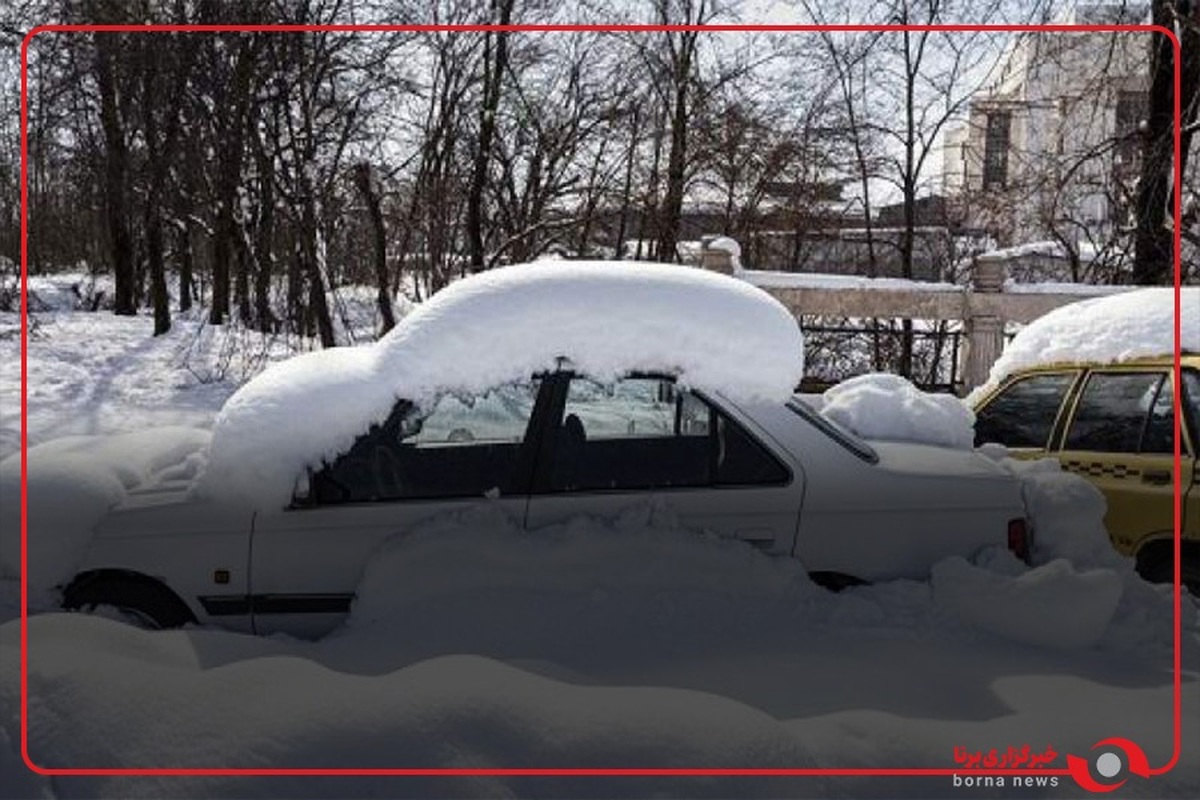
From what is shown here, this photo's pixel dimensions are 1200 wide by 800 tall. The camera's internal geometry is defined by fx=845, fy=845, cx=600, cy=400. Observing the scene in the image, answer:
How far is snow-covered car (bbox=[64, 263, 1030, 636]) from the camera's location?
3107mm

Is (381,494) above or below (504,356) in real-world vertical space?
below

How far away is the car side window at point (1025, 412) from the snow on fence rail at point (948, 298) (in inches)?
200

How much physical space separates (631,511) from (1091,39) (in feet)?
31.0

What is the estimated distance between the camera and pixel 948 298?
10.0m

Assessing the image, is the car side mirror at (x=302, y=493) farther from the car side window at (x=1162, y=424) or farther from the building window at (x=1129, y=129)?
the building window at (x=1129, y=129)

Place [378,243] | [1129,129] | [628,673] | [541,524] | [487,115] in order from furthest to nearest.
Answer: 1. [487,115]
2. [1129,129]
3. [378,243]
4. [541,524]
5. [628,673]

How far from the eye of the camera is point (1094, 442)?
425cm

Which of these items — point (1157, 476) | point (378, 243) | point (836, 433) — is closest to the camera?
point (836, 433)

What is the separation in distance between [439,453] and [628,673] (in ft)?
3.67

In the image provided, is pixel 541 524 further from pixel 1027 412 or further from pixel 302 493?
pixel 1027 412

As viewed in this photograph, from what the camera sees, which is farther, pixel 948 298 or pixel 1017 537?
pixel 948 298

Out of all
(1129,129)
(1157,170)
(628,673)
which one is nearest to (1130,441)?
(628,673)

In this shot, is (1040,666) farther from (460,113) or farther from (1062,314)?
(460,113)

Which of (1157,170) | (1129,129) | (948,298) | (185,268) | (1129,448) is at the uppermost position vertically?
(1129,129)
